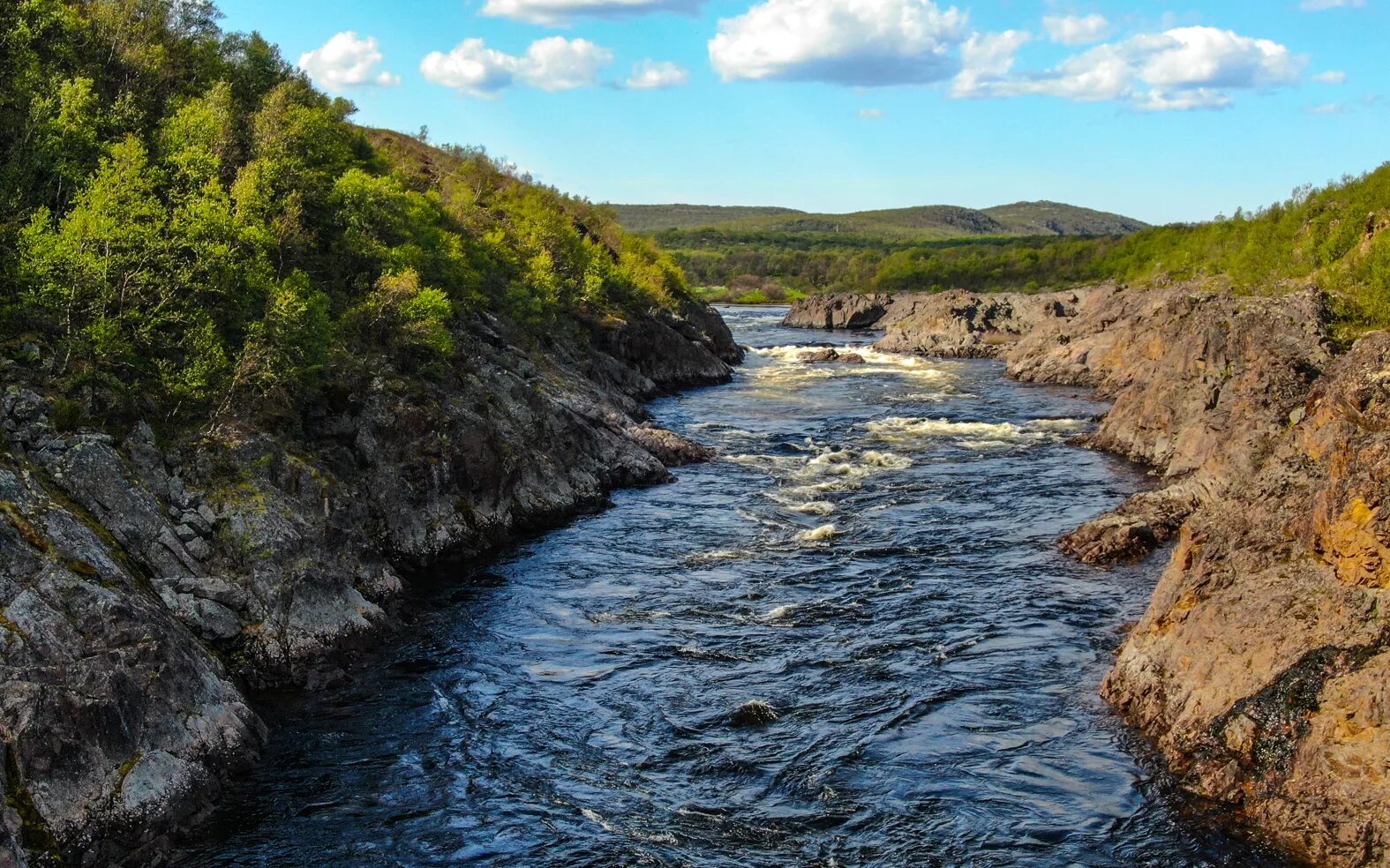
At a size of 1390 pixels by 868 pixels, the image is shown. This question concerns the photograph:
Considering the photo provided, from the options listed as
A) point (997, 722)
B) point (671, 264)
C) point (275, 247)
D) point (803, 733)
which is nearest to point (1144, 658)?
point (997, 722)

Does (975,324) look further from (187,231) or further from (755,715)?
(755,715)

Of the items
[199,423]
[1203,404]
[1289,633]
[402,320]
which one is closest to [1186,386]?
[1203,404]

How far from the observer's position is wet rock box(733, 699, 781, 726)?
2084 cm

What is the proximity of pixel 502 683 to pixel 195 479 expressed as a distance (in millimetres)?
8194

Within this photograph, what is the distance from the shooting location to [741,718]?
2095 centimetres

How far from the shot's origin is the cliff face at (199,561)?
51.7ft

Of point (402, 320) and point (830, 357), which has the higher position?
point (402, 320)

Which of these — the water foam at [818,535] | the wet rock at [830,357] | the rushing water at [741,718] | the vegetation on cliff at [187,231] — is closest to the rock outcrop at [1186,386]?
the rushing water at [741,718]

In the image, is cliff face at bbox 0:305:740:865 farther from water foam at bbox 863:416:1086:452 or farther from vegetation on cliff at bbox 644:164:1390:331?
vegetation on cliff at bbox 644:164:1390:331

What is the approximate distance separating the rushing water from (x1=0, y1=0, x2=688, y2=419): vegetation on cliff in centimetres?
793

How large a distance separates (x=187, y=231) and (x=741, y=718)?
1811 cm

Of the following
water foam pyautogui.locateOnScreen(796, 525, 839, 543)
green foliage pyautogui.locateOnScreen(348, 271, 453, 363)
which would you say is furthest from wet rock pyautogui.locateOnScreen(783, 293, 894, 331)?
green foliage pyautogui.locateOnScreen(348, 271, 453, 363)

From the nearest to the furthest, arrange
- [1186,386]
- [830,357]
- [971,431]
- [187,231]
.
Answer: [187,231], [1186,386], [971,431], [830,357]

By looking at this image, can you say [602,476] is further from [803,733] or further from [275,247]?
[803,733]
